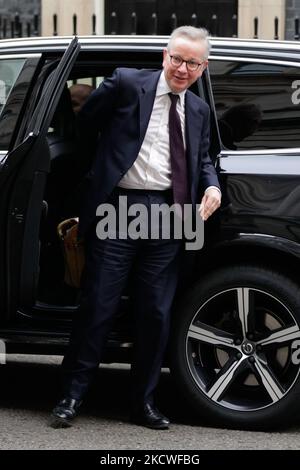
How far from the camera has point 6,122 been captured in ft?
21.0

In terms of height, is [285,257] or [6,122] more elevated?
[6,122]

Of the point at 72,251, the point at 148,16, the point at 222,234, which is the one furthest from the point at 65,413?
the point at 148,16

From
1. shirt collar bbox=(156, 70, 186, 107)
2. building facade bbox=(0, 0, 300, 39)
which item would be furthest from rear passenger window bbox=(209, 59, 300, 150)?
building facade bbox=(0, 0, 300, 39)

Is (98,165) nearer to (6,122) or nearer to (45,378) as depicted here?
(6,122)

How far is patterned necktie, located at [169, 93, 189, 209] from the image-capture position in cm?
596

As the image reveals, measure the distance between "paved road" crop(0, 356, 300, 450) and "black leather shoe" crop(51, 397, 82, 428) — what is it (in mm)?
37

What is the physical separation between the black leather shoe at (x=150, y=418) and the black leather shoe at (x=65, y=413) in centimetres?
29

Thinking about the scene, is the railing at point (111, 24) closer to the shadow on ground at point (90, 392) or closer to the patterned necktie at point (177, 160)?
the shadow on ground at point (90, 392)

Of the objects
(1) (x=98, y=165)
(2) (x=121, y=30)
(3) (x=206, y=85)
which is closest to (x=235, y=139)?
(3) (x=206, y=85)

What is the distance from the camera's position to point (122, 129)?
19.5 ft

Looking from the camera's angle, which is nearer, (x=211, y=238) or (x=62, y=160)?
(x=211, y=238)

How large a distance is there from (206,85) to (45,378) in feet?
7.19

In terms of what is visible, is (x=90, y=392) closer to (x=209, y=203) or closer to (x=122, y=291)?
(x=122, y=291)

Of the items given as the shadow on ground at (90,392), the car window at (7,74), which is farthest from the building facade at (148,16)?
the car window at (7,74)
